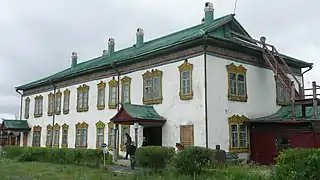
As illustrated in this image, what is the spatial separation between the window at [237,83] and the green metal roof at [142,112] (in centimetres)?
418

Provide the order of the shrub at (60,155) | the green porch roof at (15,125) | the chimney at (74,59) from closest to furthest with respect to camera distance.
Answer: the shrub at (60,155) → the green porch roof at (15,125) → the chimney at (74,59)

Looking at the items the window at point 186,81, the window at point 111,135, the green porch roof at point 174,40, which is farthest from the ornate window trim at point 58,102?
the window at point 186,81

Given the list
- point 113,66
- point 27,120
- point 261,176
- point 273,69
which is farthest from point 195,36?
point 27,120

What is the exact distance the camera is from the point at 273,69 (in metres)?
22.7

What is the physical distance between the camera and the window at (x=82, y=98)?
2998cm

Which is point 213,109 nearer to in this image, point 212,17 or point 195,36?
point 195,36

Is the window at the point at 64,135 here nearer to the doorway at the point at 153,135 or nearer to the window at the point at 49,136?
the window at the point at 49,136

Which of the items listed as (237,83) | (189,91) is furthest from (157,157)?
(237,83)

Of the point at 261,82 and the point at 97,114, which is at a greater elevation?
the point at 261,82

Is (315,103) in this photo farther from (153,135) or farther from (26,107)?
(26,107)

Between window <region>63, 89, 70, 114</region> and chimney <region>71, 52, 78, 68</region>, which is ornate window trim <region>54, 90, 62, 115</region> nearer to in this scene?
window <region>63, 89, 70, 114</region>

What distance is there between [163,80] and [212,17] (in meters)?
5.11

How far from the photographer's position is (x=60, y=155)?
2333 cm

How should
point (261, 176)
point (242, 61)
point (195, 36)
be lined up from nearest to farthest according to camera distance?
1. point (261, 176)
2. point (195, 36)
3. point (242, 61)
